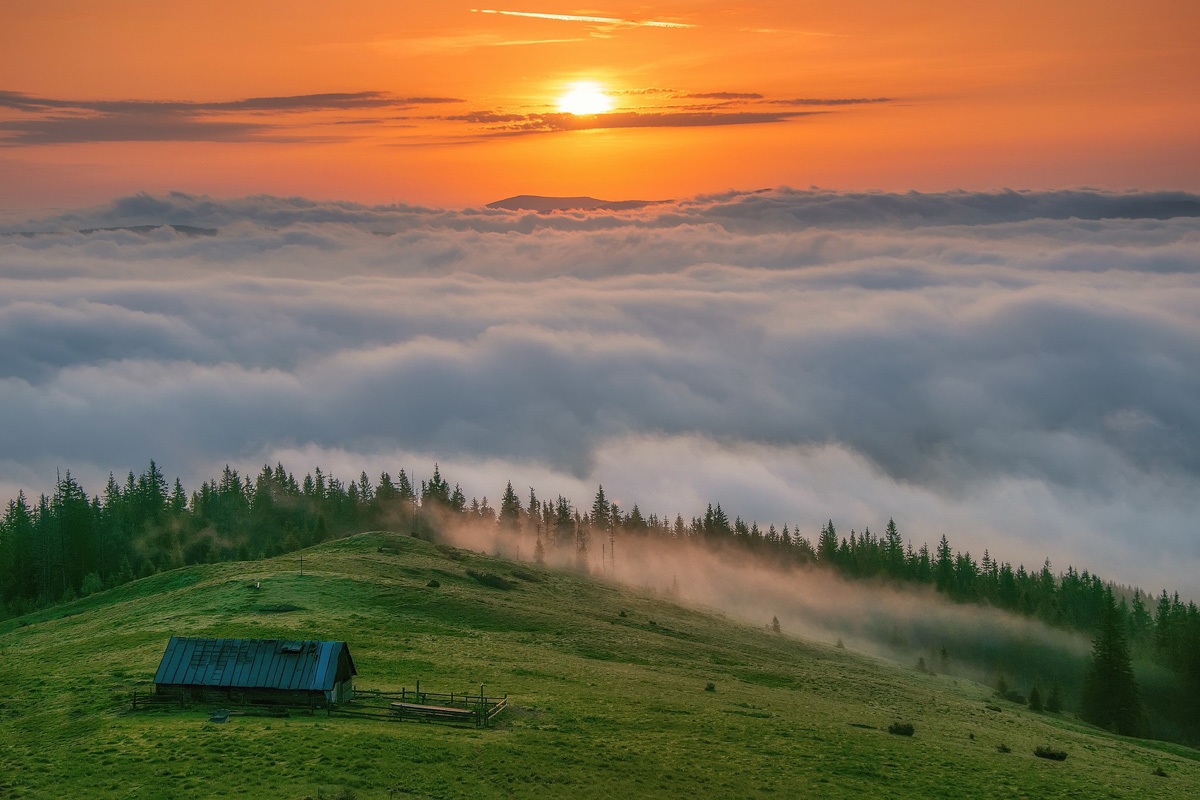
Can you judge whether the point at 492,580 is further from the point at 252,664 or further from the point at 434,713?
the point at 434,713

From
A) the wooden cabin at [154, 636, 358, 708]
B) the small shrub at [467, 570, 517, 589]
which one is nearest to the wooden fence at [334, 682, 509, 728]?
the wooden cabin at [154, 636, 358, 708]

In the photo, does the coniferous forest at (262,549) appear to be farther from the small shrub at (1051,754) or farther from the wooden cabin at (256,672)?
the wooden cabin at (256,672)

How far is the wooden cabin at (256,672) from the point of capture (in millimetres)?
61000

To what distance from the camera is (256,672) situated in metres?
61.4

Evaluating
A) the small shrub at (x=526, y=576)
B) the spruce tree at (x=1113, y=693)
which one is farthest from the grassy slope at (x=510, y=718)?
the spruce tree at (x=1113, y=693)

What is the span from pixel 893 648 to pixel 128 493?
136 metres

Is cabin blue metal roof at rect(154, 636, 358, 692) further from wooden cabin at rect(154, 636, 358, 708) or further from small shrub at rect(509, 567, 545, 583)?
small shrub at rect(509, 567, 545, 583)

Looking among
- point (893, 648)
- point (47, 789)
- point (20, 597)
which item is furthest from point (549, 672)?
point (893, 648)

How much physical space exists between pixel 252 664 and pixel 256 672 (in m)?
0.68

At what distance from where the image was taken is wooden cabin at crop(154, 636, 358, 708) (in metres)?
61.0

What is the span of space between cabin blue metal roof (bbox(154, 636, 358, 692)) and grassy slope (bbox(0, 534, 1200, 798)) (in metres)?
2.78

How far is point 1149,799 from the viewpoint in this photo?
6222cm

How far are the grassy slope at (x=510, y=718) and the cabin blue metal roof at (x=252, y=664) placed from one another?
278cm

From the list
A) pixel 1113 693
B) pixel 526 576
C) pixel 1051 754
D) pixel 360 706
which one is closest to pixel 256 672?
pixel 360 706
